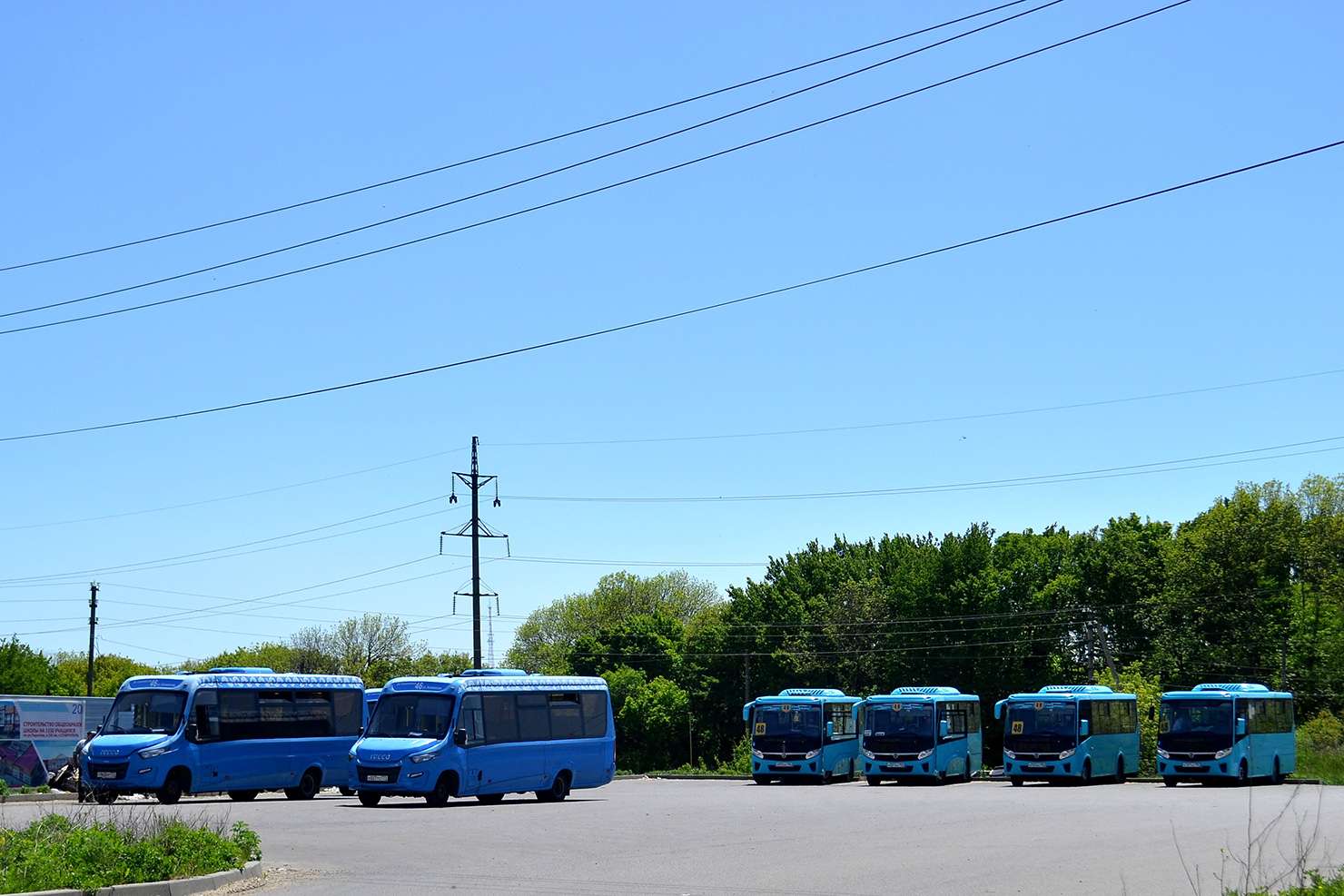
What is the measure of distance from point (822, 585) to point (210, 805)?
5985 centimetres

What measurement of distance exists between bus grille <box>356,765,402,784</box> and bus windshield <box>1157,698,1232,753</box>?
2065cm

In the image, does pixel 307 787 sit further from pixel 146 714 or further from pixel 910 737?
pixel 910 737

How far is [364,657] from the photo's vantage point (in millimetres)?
105562

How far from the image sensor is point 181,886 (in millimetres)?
12930

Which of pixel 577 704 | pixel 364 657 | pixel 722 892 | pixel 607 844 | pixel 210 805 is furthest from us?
pixel 364 657

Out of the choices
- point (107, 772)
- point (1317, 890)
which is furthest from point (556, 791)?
point (1317, 890)

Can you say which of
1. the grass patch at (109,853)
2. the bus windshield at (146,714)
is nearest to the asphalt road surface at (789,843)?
the grass patch at (109,853)

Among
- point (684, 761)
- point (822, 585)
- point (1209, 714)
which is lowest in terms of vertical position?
point (684, 761)

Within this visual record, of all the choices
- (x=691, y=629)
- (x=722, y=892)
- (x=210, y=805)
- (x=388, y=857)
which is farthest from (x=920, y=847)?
(x=691, y=629)

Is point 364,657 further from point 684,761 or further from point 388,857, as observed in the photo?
point 388,857

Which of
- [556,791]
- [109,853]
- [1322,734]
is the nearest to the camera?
[109,853]

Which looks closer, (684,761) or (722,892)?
(722,892)

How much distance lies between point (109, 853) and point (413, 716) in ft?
49.5

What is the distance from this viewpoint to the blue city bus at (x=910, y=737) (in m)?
40.3
